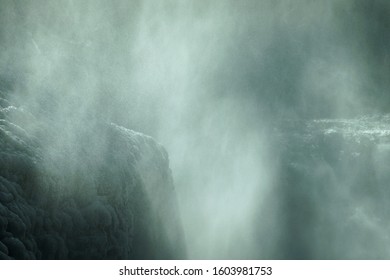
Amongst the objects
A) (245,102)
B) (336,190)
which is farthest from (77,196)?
(245,102)

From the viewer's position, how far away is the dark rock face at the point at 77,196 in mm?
8562

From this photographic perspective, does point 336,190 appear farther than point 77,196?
Yes

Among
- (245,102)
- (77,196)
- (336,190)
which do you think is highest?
(245,102)

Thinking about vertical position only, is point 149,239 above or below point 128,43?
below

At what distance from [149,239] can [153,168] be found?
2.85m

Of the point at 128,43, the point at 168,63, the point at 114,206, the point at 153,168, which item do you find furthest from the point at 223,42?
the point at 114,206

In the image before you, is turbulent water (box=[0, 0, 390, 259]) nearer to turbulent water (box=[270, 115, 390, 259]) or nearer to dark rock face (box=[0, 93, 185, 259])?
turbulent water (box=[270, 115, 390, 259])

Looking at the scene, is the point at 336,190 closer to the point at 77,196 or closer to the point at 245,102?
the point at 245,102

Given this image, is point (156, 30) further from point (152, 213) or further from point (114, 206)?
point (114, 206)

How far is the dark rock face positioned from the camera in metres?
8.56

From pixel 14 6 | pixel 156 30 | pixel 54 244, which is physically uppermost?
pixel 156 30

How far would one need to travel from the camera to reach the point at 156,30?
46.6 meters

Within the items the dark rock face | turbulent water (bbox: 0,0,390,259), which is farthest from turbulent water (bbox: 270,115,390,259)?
the dark rock face

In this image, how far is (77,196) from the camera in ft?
34.6
